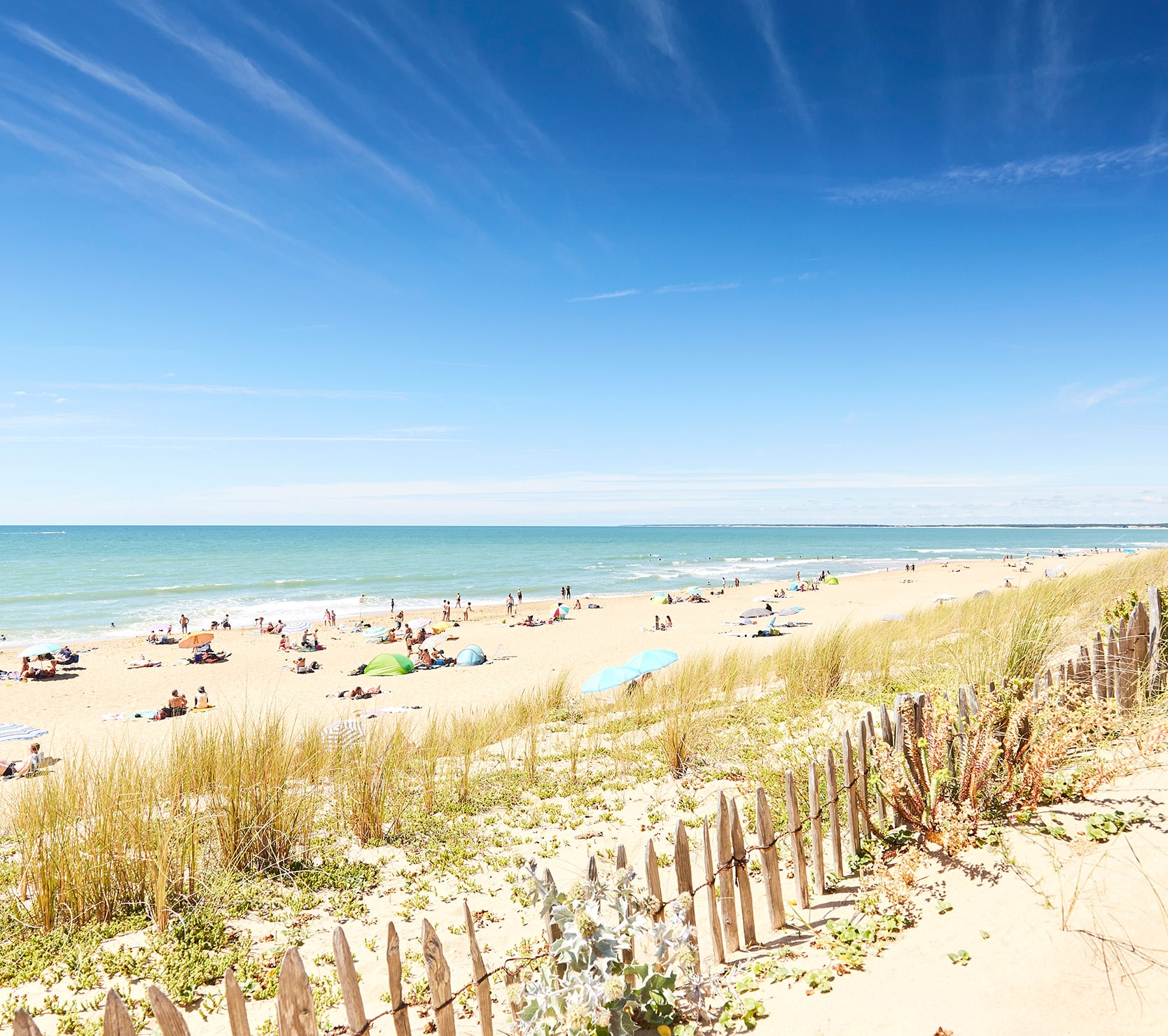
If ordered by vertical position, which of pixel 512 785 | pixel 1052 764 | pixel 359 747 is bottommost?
pixel 512 785

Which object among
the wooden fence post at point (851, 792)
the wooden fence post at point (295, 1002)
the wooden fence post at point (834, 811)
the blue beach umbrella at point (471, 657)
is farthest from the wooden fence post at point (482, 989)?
the blue beach umbrella at point (471, 657)

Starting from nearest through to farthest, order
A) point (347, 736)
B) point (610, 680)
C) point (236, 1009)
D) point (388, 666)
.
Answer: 1. point (236, 1009)
2. point (347, 736)
3. point (610, 680)
4. point (388, 666)

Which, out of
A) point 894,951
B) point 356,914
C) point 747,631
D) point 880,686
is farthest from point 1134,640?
point 747,631

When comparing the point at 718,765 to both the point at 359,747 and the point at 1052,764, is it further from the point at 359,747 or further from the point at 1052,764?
the point at 359,747

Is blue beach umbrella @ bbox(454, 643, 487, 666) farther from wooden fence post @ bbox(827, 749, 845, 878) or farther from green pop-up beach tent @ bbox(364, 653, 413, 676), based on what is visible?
wooden fence post @ bbox(827, 749, 845, 878)

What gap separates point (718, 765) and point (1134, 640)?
159 inches

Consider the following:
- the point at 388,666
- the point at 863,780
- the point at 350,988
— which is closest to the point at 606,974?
the point at 350,988

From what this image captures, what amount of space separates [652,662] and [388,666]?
10.5 metres

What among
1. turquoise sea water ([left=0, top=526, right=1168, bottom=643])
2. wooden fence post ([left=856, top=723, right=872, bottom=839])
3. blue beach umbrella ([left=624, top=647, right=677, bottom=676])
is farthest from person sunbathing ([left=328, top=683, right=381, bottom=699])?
turquoise sea water ([left=0, top=526, right=1168, bottom=643])

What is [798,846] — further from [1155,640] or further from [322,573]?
[322,573]

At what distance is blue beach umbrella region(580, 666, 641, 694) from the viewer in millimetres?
12781

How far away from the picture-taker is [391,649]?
26375 mm

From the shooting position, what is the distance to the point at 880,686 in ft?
29.9

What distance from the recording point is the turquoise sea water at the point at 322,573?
1490 inches
